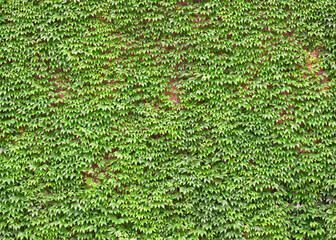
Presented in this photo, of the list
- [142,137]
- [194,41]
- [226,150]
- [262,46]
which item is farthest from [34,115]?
[262,46]

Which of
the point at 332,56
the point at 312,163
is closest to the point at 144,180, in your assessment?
the point at 312,163

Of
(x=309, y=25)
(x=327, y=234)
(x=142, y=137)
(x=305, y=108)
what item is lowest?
(x=327, y=234)

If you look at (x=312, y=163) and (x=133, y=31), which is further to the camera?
(x=133, y=31)

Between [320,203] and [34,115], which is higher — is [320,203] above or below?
below

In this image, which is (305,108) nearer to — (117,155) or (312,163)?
(312,163)

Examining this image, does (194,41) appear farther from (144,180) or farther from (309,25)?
(144,180)

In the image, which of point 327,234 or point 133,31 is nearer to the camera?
point 327,234
